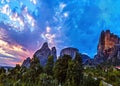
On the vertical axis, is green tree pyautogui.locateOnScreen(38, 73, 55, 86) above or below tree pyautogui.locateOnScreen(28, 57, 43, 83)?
below

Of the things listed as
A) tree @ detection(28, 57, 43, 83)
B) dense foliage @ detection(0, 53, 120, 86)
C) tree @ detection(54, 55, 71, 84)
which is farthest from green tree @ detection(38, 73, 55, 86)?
tree @ detection(28, 57, 43, 83)

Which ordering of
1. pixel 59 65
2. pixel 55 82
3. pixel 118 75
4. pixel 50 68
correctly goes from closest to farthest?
1. pixel 55 82
2. pixel 59 65
3. pixel 50 68
4. pixel 118 75

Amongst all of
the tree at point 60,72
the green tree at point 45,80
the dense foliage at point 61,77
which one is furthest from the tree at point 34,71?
the tree at point 60,72

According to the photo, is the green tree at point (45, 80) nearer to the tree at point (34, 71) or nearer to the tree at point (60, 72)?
the tree at point (60, 72)

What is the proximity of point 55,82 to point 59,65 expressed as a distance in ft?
31.1

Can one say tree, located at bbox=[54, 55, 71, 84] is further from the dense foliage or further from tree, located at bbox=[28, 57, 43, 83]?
tree, located at bbox=[28, 57, 43, 83]

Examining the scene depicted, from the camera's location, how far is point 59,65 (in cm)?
9494

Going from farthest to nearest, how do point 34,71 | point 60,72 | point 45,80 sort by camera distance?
point 34,71 < point 60,72 < point 45,80

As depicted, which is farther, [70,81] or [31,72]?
[31,72]

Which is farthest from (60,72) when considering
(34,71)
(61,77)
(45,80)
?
(34,71)

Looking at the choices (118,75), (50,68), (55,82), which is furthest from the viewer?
(118,75)

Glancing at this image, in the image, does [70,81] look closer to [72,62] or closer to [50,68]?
[72,62]

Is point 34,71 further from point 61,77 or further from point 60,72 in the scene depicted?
point 61,77

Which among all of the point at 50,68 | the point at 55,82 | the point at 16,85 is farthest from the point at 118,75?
the point at 16,85
